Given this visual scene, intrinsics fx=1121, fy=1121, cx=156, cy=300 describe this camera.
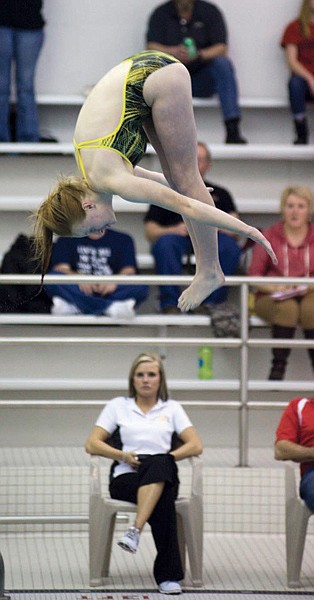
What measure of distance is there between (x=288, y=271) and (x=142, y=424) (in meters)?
1.82

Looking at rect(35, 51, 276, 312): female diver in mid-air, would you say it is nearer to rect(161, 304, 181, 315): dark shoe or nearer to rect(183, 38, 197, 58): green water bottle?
rect(161, 304, 181, 315): dark shoe

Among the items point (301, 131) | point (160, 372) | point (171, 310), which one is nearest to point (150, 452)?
point (160, 372)

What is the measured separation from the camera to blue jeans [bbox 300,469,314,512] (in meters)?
5.55

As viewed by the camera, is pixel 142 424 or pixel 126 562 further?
pixel 126 562

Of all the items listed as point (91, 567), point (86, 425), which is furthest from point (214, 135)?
point (91, 567)

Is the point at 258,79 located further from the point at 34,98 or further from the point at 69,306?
the point at 69,306

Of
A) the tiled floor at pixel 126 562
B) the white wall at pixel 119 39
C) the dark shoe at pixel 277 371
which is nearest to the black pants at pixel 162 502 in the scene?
the tiled floor at pixel 126 562

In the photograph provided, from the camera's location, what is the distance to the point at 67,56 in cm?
852

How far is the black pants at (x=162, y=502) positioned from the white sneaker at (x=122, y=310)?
1.41 metres

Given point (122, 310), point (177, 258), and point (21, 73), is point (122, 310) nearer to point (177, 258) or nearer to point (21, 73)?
point (177, 258)

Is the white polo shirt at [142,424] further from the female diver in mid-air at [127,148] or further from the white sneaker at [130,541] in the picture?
the female diver in mid-air at [127,148]

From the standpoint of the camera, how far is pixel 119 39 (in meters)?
8.54

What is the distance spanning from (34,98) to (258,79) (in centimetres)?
180

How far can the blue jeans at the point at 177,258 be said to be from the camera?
719 centimetres
